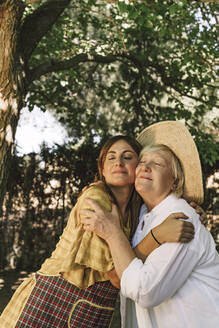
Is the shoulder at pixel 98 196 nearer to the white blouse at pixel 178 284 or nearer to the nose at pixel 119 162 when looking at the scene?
the nose at pixel 119 162

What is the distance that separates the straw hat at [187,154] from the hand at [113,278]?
70cm

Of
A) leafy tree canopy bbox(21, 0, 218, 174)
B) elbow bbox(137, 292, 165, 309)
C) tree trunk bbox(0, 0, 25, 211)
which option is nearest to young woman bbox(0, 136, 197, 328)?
elbow bbox(137, 292, 165, 309)

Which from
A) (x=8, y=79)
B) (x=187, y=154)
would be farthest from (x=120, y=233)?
(x=8, y=79)

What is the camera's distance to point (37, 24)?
503cm

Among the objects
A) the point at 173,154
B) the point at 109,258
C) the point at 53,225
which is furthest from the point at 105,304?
the point at 53,225

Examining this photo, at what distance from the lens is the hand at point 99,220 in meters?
1.96

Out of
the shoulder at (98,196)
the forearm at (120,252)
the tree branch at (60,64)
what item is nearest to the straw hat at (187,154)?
the shoulder at (98,196)

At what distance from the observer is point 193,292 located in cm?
183

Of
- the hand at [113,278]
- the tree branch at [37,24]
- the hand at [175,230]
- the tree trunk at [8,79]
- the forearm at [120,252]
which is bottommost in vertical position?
the hand at [113,278]

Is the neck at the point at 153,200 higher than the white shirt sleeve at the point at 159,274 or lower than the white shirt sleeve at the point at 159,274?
higher

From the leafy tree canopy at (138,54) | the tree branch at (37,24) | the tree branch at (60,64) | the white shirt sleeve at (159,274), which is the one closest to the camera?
the white shirt sleeve at (159,274)

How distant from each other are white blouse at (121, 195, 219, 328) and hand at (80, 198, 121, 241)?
0.23 m

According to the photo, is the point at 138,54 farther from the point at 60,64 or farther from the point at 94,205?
the point at 94,205

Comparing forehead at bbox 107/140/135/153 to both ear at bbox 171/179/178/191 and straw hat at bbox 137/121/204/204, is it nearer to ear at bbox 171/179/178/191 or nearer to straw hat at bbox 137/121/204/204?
straw hat at bbox 137/121/204/204
